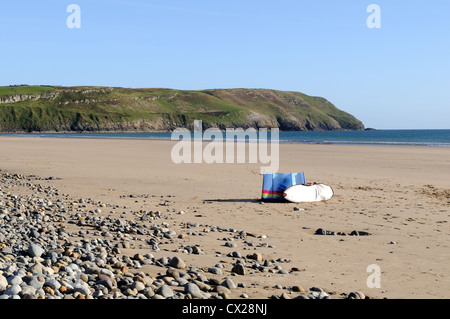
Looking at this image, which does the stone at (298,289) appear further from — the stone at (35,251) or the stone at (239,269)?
the stone at (35,251)

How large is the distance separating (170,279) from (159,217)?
5465mm

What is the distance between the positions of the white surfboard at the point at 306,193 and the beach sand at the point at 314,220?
0.23 m

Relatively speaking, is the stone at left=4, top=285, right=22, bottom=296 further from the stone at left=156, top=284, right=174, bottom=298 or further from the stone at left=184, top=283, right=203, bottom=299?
the stone at left=184, top=283, right=203, bottom=299

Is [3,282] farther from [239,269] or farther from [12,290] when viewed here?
[239,269]

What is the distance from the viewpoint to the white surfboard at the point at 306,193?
1424 centimetres

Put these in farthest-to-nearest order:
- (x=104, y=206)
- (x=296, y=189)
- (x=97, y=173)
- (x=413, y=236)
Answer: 1. (x=97, y=173)
2. (x=296, y=189)
3. (x=104, y=206)
4. (x=413, y=236)

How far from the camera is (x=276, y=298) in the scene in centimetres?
604

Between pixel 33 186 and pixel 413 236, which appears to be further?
pixel 33 186

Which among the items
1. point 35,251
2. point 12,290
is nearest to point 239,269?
point 35,251

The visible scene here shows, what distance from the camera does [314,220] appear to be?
11.9m

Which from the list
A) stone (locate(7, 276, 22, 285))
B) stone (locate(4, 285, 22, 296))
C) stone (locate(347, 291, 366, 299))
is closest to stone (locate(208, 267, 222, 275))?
stone (locate(347, 291, 366, 299))
